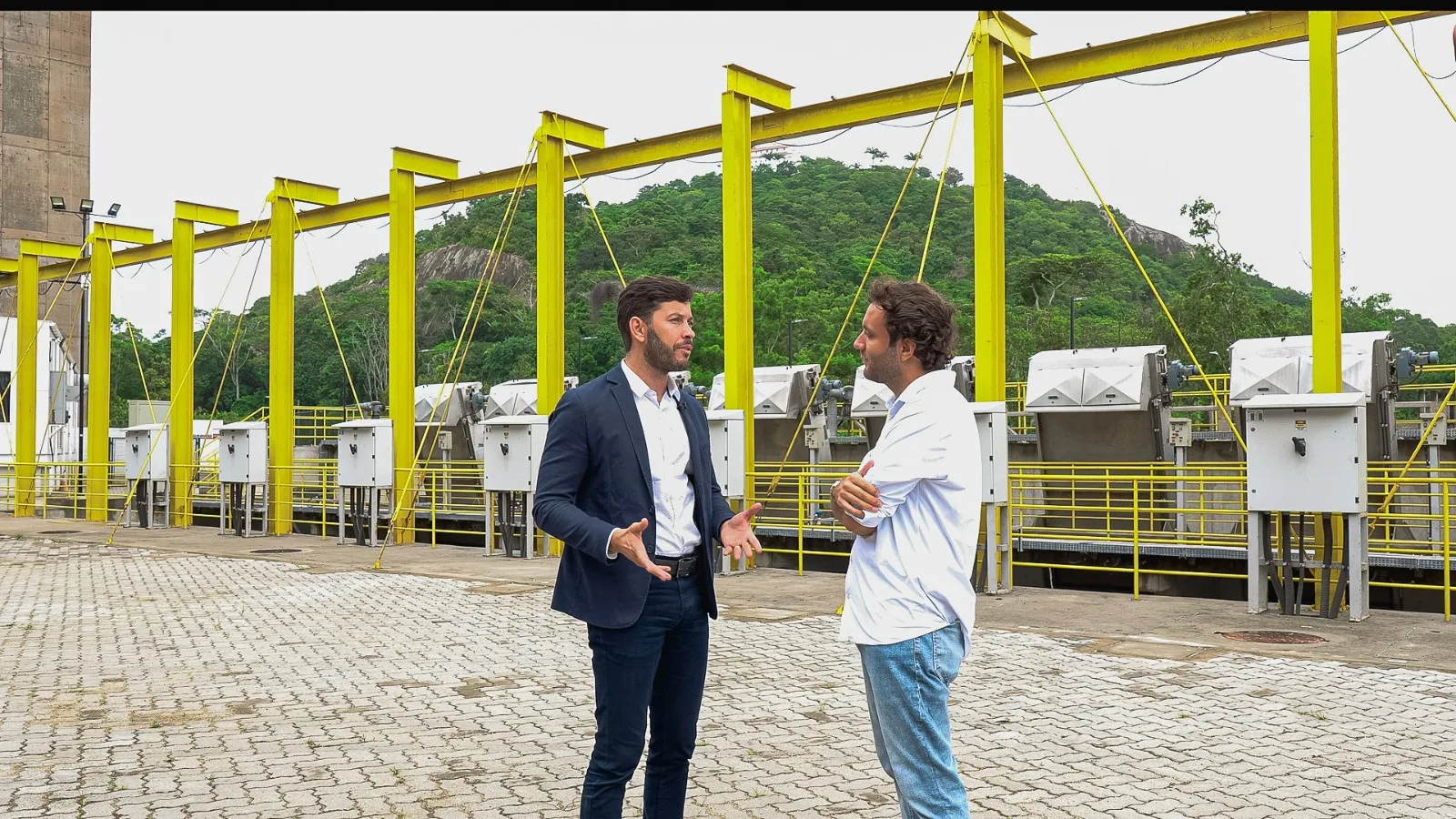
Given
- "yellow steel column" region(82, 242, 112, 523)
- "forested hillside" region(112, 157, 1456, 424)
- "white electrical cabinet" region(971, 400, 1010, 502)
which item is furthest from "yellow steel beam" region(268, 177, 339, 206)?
"forested hillside" region(112, 157, 1456, 424)

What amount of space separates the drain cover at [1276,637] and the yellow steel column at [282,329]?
57.2 feet

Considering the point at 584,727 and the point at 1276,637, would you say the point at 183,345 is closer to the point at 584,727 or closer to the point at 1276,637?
the point at 584,727

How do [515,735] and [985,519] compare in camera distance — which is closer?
[515,735]

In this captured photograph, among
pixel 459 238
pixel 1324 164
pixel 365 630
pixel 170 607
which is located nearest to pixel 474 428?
pixel 170 607

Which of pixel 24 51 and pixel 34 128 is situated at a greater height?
pixel 24 51

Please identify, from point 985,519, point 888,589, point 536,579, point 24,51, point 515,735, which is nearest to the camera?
point 888,589

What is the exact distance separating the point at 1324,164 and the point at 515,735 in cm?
937

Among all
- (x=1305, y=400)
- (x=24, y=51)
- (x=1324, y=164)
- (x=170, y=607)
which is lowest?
(x=170, y=607)

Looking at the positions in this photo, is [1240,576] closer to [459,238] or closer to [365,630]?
[365,630]

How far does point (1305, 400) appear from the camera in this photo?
401 inches

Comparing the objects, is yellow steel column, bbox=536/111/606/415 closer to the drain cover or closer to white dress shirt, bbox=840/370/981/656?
the drain cover

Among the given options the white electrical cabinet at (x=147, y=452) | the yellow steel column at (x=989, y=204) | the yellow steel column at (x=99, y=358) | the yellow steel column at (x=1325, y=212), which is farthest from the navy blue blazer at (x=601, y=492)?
the yellow steel column at (x=99, y=358)

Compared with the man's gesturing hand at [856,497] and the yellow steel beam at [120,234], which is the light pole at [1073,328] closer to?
the yellow steel beam at [120,234]

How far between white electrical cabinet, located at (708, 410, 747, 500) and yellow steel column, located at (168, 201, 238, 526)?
13.6 metres
